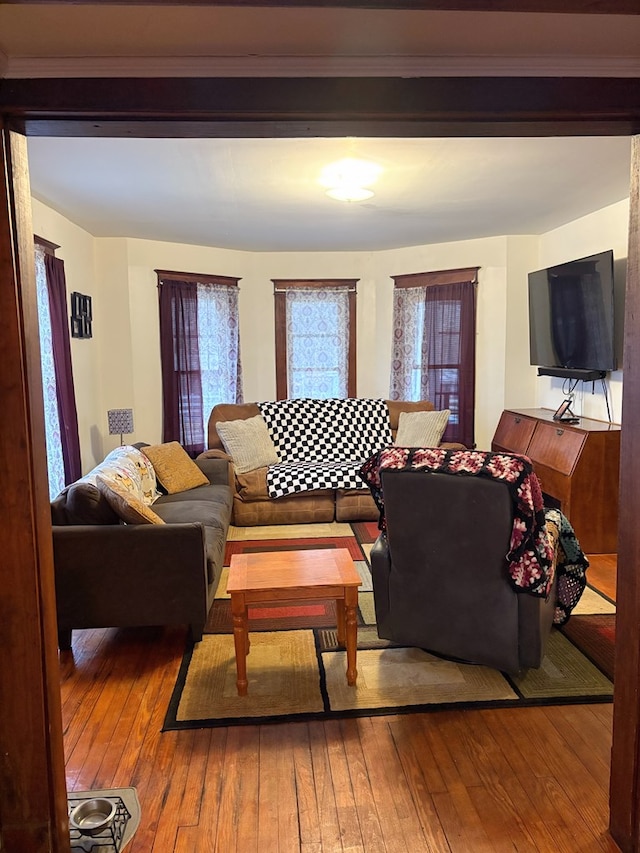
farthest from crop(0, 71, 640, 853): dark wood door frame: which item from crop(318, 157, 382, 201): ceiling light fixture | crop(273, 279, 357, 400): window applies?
crop(273, 279, 357, 400): window

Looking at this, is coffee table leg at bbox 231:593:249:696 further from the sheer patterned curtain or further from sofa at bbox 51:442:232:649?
the sheer patterned curtain

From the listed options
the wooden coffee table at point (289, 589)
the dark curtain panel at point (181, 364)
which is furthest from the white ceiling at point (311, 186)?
the wooden coffee table at point (289, 589)

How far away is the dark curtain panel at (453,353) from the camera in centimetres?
598

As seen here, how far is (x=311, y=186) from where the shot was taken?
12.5 ft

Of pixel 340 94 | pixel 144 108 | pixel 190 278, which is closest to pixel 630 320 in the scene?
pixel 340 94

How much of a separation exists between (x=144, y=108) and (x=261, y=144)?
156cm

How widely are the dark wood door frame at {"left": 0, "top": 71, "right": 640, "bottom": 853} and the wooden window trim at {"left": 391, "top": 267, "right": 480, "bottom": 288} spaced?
4308 mm

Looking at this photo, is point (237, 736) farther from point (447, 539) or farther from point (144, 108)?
point (144, 108)

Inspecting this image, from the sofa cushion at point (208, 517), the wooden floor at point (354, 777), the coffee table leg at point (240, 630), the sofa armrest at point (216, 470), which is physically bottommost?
the wooden floor at point (354, 777)

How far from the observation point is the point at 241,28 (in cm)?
141

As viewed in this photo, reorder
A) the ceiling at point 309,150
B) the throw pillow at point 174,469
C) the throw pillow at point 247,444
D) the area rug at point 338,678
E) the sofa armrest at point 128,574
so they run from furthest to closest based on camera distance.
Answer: the throw pillow at point 247,444, the throw pillow at point 174,469, the sofa armrest at point 128,574, the area rug at point 338,678, the ceiling at point 309,150

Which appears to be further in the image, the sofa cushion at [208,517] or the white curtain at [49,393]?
the white curtain at [49,393]

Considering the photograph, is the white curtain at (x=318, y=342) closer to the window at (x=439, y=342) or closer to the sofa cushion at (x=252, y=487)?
the window at (x=439, y=342)

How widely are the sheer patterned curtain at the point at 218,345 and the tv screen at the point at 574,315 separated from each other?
2984 mm
